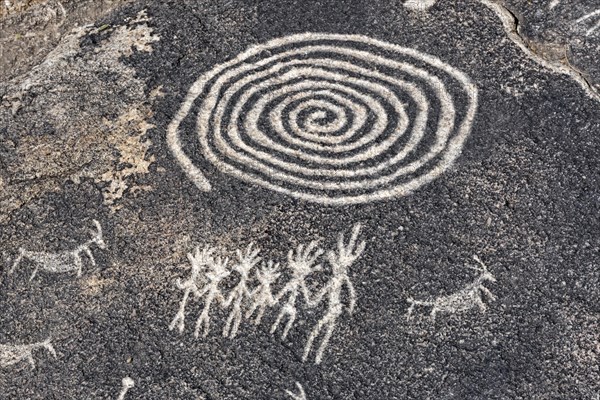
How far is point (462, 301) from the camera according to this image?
A: 228cm

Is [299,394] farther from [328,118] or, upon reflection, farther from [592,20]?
[592,20]

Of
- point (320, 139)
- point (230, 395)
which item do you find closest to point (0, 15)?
point (320, 139)

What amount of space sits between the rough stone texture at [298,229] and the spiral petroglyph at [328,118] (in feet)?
0.15

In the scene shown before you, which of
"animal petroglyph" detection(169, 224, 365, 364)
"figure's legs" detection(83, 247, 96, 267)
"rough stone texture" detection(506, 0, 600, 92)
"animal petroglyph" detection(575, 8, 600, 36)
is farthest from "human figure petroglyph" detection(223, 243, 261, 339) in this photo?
"animal petroglyph" detection(575, 8, 600, 36)

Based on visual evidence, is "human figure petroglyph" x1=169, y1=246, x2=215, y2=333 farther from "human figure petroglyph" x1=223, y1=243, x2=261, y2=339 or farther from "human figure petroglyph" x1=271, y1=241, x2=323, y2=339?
"human figure petroglyph" x1=271, y1=241, x2=323, y2=339

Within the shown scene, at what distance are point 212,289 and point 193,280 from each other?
0.06 meters

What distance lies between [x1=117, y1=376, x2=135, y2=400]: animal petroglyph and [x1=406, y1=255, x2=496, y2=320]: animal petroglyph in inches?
27.9

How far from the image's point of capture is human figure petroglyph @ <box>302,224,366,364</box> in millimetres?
2258

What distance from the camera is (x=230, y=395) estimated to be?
7.18 feet

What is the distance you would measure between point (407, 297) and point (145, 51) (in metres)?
1.27

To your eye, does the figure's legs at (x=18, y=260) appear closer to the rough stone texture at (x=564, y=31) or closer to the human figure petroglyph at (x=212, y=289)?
the human figure petroglyph at (x=212, y=289)

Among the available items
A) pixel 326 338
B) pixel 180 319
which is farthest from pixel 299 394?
pixel 180 319

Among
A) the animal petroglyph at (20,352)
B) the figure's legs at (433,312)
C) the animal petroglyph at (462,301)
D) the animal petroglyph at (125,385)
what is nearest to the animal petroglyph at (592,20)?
the animal petroglyph at (462,301)

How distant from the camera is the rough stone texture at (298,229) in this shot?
221cm
